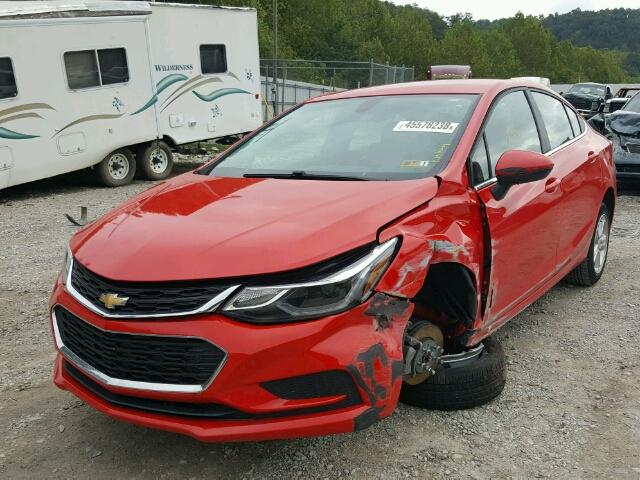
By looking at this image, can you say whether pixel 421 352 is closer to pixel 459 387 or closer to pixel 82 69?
pixel 459 387

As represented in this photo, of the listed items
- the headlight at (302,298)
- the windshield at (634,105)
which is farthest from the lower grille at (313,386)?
the windshield at (634,105)

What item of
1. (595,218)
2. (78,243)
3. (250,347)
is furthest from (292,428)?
(595,218)

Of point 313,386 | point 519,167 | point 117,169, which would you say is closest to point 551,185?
point 519,167

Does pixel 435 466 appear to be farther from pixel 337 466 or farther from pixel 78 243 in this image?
pixel 78 243

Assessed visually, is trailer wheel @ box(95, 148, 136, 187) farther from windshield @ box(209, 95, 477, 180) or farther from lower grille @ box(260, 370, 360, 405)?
lower grille @ box(260, 370, 360, 405)

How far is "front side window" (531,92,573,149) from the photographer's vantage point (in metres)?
4.22

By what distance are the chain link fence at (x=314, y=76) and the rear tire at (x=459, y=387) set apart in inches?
731

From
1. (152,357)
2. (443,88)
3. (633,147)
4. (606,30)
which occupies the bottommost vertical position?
(606,30)

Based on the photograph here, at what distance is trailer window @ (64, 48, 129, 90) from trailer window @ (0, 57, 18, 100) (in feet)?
2.91

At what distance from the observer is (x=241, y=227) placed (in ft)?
8.46

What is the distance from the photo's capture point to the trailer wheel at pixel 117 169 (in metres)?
10.9

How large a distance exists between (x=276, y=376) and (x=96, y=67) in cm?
945

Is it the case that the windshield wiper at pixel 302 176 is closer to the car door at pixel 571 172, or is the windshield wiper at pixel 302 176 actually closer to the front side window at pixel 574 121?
the car door at pixel 571 172

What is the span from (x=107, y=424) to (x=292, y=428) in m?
1.24
